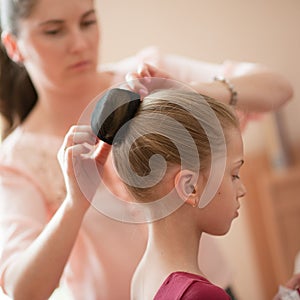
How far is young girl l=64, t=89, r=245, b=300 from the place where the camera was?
0.80 metres

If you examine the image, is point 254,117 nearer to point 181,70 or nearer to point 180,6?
point 181,70

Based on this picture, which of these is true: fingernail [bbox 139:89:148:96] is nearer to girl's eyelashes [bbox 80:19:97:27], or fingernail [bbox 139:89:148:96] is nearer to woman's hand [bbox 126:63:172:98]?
woman's hand [bbox 126:63:172:98]

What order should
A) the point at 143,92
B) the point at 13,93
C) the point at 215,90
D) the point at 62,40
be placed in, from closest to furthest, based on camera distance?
the point at 143,92 < the point at 215,90 < the point at 62,40 < the point at 13,93

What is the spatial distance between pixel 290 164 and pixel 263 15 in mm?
530

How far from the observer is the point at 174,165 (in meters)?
0.82

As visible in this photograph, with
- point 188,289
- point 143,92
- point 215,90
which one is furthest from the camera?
point 215,90

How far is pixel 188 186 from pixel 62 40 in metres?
0.39

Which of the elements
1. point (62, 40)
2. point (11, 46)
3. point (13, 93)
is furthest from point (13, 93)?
point (62, 40)

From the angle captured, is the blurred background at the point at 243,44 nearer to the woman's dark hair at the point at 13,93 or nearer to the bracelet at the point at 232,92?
the woman's dark hair at the point at 13,93

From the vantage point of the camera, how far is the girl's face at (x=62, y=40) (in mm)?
1056

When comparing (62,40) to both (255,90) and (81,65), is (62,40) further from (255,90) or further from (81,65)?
(255,90)

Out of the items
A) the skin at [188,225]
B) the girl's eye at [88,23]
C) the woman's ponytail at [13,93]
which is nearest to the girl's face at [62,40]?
the girl's eye at [88,23]

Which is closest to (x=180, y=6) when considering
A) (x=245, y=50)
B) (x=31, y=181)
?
(x=245, y=50)

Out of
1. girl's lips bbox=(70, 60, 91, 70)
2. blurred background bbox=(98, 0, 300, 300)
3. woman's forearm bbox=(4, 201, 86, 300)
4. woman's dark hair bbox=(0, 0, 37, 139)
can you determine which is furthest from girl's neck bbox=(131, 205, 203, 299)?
blurred background bbox=(98, 0, 300, 300)
